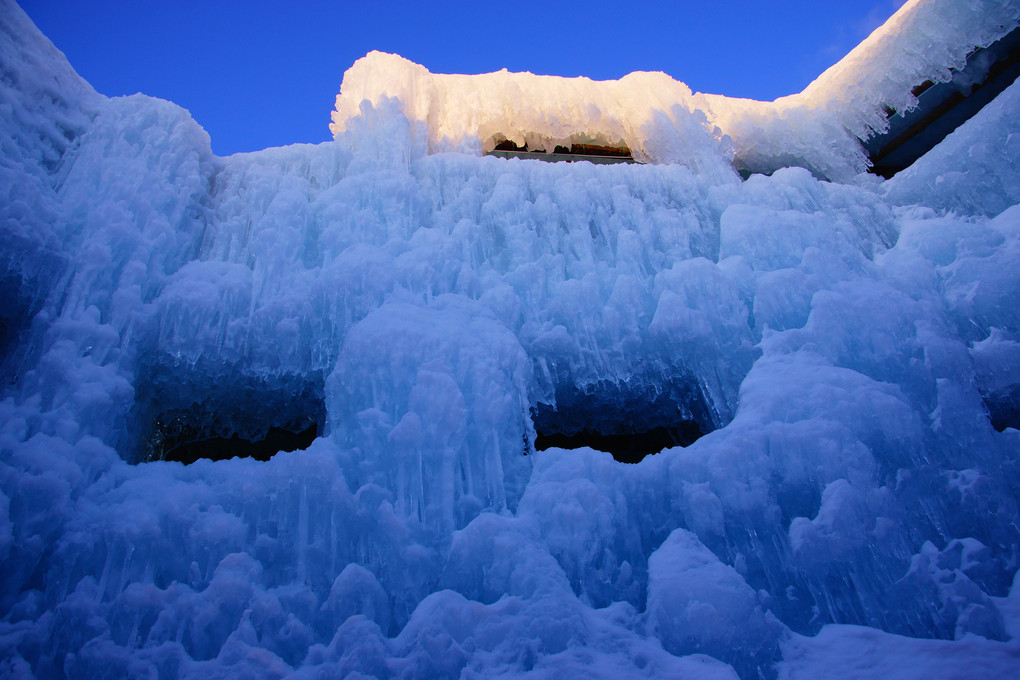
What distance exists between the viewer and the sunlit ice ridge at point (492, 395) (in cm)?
277

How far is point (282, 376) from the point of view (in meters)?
4.31

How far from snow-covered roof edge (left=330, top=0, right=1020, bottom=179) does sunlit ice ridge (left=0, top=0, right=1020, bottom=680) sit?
66mm

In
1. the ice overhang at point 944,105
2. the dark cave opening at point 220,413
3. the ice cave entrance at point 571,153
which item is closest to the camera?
the dark cave opening at point 220,413

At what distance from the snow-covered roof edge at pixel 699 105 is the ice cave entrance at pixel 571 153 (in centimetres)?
14

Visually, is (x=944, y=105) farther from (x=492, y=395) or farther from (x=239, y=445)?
(x=239, y=445)

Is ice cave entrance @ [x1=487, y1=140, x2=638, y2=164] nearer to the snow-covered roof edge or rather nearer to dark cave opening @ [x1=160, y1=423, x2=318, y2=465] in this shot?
the snow-covered roof edge

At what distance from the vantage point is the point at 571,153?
697 cm

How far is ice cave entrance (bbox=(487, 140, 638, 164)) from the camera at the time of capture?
6750mm

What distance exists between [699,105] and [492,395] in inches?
193

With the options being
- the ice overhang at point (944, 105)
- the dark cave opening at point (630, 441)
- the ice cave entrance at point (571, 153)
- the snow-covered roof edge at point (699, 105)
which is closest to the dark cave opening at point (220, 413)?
the dark cave opening at point (630, 441)

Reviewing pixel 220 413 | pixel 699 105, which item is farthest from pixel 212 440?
pixel 699 105

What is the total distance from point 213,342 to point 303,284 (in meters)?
0.75

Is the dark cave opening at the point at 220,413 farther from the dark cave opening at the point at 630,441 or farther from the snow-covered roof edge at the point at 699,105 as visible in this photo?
the snow-covered roof edge at the point at 699,105

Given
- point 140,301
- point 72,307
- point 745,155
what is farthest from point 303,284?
point 745,155
